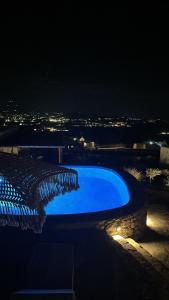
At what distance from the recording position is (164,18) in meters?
11.9

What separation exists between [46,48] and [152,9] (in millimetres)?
6468

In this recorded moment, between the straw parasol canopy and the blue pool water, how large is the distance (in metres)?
3.29

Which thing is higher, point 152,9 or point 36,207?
point 152,9

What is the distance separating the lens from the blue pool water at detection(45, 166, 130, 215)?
10328mm

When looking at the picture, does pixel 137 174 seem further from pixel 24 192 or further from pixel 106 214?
pixel 24 192

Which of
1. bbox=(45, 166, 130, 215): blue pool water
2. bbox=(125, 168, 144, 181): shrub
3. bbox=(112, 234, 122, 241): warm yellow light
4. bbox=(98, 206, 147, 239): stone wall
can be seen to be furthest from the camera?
bbox=(125, 168, 144, 181): shrub

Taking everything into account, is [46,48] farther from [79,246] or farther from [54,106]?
[54,106]

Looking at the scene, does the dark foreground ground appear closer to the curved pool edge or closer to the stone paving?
the curved pool edge

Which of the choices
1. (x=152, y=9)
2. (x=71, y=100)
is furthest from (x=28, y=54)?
(x=71, y=100)

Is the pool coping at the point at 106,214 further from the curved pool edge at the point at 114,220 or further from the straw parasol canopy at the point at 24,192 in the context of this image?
the straw parasol canopy at the point at 24,192

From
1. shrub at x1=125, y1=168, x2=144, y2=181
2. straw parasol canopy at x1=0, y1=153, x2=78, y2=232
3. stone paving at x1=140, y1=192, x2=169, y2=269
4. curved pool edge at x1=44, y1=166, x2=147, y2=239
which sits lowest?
stone paving at x1=140, y1=192, x2=169, y2=269

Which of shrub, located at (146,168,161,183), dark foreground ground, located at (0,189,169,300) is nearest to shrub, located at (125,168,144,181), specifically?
shrub, located at (146,168,161,183)

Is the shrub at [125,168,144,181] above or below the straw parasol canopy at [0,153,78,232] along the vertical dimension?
below

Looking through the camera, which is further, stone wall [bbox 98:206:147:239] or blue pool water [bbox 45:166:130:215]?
blue pool water [bbox 45:166:130:215]
